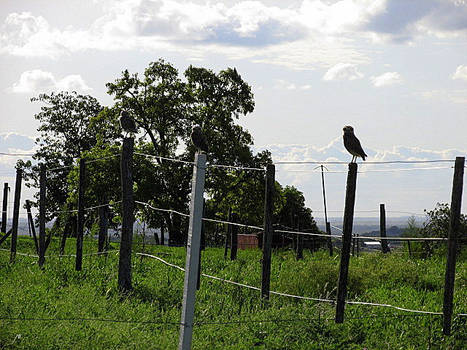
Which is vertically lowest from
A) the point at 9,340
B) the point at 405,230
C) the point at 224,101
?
the point at 9,340

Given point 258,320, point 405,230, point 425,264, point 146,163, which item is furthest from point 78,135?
point 258,320

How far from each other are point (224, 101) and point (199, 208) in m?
29.5

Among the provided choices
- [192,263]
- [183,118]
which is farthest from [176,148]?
[192,263]

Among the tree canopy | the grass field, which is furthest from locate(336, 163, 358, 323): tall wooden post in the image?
the tree canopy

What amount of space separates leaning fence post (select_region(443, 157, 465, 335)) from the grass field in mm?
335

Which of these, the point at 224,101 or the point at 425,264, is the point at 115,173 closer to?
the point at 224,101

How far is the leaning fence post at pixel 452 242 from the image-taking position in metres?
8.58

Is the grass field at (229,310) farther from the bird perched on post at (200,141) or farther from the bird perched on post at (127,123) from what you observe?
the bird perched on post at (127,123)

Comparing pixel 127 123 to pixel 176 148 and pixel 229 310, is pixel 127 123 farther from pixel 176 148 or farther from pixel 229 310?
pixel 176 148

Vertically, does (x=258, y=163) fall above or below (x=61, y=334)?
above

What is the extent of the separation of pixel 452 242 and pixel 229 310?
3.49 m

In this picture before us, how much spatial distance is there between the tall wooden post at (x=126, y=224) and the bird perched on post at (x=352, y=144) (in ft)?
13.2

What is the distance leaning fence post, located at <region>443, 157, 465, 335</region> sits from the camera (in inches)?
338

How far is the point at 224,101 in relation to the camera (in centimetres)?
3553
